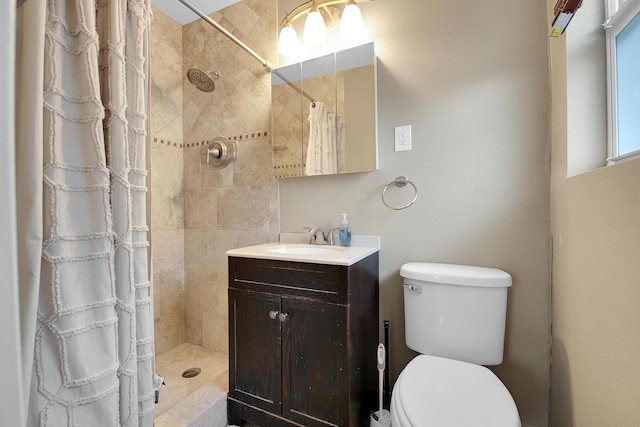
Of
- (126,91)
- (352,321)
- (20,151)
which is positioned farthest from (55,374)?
(352,321)

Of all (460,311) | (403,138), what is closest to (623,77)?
(403,138)

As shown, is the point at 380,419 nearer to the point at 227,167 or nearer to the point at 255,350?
the point at 255,350

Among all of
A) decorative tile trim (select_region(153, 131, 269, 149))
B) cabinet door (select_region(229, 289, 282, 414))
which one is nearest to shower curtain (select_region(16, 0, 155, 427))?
cabinet door (select_region(229, 289, 282, 414))

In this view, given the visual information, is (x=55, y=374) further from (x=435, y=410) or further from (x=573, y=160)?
(x=573, y=160)

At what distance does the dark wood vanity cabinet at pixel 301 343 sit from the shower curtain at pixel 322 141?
23.2 inches

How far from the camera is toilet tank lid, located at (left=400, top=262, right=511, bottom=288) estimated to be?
3.73 ft

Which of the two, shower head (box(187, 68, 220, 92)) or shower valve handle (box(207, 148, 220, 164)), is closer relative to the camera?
shower head (box(187, 68, 220, 92))

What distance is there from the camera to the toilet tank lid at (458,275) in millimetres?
1138

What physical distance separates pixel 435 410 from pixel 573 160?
0.98 meters

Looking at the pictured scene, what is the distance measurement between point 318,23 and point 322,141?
66 centimetres

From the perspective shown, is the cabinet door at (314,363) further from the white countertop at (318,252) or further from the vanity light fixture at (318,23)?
the vanity light fixture at (318,23)

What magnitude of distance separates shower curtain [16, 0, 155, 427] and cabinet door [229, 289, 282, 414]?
19.2 inches

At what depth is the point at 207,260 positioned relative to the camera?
80.8 inches

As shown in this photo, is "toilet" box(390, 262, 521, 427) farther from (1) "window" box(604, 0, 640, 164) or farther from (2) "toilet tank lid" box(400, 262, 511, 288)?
(1) "window" box(604, 0, 640, 164)
